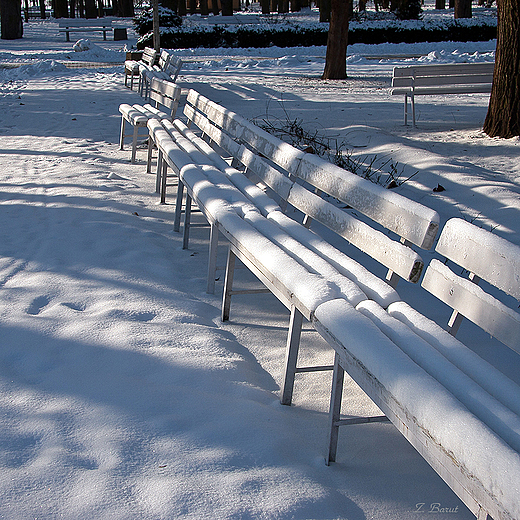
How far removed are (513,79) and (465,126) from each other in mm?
1455

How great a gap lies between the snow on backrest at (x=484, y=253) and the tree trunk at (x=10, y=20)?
3487 cm

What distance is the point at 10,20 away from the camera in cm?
3216

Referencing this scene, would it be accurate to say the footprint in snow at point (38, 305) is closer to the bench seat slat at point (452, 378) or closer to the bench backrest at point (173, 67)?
the bench seat slat at point (452, 378)

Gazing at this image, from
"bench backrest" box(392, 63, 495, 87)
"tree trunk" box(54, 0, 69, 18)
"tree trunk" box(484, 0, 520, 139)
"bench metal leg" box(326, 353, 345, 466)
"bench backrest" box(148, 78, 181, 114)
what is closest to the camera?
"bench metal leg" box(326, 353, 345, 466)

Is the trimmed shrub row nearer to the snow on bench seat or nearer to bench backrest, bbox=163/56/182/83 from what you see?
bench backrest, bbox=163/56/182/83

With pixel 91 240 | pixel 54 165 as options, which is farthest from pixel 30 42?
pixel 91 240

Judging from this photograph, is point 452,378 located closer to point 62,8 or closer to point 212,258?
point 212,258

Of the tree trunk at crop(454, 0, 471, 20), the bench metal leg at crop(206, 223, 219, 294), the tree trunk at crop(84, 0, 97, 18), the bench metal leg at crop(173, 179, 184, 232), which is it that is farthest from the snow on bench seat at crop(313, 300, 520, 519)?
the tree trunk at crop(84, 0, 97, 18)

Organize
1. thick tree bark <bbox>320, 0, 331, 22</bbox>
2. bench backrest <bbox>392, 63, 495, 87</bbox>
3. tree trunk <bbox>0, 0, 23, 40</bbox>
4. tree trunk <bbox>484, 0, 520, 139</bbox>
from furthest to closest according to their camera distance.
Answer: thick tree bark <bbox>320, 0, 331, 22</bbox>
tree trunk <bbox>0, 0, 23, 40</bbox>
bench backrest <bbox>392, 63, 495, 87</bbox>
tree trunk <bbox>484, 0, 520, 139</bbox>

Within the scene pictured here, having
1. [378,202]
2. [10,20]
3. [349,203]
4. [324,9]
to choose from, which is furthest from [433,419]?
[324,9]

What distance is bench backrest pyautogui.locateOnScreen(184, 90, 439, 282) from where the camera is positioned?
2350mm

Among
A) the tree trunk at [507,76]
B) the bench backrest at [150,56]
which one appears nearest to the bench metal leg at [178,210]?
the tree trunk at [507,76]

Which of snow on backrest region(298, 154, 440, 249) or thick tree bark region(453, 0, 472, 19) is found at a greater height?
thick tree bark region(453, 0, 472, 19)

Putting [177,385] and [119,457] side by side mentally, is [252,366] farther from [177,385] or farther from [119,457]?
[119,457]
